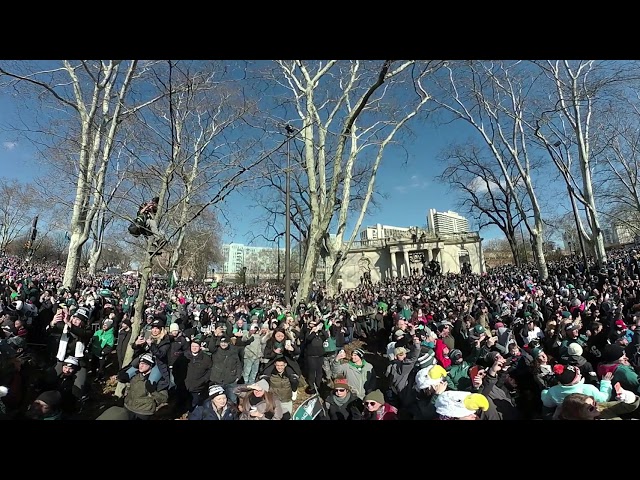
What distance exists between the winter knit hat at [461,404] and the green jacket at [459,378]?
1312 millimetres

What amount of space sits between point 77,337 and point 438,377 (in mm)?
6369

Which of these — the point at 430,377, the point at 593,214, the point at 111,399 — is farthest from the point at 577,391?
the point at 593,214

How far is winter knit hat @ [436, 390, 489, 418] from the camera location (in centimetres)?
313

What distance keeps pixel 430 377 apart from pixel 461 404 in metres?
1.06

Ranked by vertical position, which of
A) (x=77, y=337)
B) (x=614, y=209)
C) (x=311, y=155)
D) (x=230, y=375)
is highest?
(x=614, y=209)

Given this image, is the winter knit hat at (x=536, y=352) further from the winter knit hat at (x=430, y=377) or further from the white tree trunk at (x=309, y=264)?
the white tree trunk at (x=309, y=264)

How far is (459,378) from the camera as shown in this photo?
187 inches

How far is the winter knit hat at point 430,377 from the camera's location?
4105 mm

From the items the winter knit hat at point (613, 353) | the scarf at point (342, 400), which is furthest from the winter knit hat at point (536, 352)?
the scarf at point (342, 400)

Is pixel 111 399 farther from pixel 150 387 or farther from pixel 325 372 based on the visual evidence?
pixel 325 372
